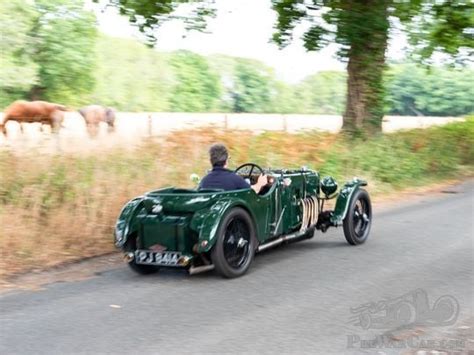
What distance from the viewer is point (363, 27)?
16.6 m

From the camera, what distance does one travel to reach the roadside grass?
883cm

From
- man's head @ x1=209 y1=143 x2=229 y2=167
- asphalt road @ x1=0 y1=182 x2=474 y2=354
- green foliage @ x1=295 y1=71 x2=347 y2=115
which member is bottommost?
asphalt road @ x1=0 y1=182 x2=474 y2=354

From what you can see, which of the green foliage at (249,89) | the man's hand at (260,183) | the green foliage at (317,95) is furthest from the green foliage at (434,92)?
the man's hand at (260,183)

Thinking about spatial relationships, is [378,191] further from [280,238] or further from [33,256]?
[33,256]

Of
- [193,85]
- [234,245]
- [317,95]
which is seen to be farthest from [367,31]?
[317,95]

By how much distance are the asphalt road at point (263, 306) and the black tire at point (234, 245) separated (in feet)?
0.56

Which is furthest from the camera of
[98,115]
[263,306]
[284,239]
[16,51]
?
[16,51]

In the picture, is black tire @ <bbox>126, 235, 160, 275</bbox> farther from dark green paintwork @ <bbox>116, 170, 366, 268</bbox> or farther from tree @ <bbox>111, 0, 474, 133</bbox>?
tree @ <bbox>111, 0, 474, 133</bbox>

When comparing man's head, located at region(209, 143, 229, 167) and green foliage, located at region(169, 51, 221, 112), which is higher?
green foliage, located at region(169, 51, 221, 112)

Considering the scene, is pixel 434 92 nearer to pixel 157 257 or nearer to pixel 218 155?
pixel 218 155

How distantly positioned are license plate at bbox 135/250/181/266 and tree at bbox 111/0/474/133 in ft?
33.5

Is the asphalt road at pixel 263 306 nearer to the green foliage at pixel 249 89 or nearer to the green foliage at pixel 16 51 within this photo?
the green foliage at pixel 16 51

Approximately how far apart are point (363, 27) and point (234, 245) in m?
10.5

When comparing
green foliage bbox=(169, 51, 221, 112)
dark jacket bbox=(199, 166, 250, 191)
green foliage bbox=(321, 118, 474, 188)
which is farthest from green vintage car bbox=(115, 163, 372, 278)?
green foliage bbox=(169, 51, 221, 112)
